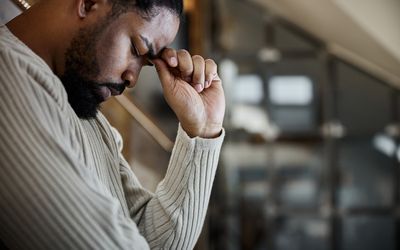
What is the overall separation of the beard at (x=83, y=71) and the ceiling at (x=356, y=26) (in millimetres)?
2939

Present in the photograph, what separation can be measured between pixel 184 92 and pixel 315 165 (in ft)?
12.4

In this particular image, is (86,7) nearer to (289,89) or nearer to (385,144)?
(289,89)

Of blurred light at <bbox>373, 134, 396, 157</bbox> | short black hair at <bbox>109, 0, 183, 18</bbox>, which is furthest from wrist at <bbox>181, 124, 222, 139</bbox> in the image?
blurred light at <bbox>373, 134, 396, 157</bbox>

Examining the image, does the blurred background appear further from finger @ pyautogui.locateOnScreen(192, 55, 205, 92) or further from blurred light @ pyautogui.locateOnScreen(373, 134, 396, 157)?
finger @ pyautogui.locateOnScreen(192, 55, 205, 92)

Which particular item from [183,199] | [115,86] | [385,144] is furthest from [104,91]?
[385,144]

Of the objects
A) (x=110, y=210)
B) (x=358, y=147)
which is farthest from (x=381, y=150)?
(x=110, y=210)

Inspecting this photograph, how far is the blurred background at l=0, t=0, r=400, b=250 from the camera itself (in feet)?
16.1

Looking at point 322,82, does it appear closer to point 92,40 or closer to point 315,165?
point 315,165

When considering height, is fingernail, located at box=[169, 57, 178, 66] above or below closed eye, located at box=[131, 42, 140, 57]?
below

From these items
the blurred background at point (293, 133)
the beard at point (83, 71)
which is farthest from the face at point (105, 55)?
the blurred background at point (293, 133)

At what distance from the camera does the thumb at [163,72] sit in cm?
132

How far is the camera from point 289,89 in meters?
4.99

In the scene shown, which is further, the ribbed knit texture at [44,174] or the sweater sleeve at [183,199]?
the sweater sleeve at [183,199]

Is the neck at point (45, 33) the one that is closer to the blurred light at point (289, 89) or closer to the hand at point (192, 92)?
the hand at point (192, 92)
